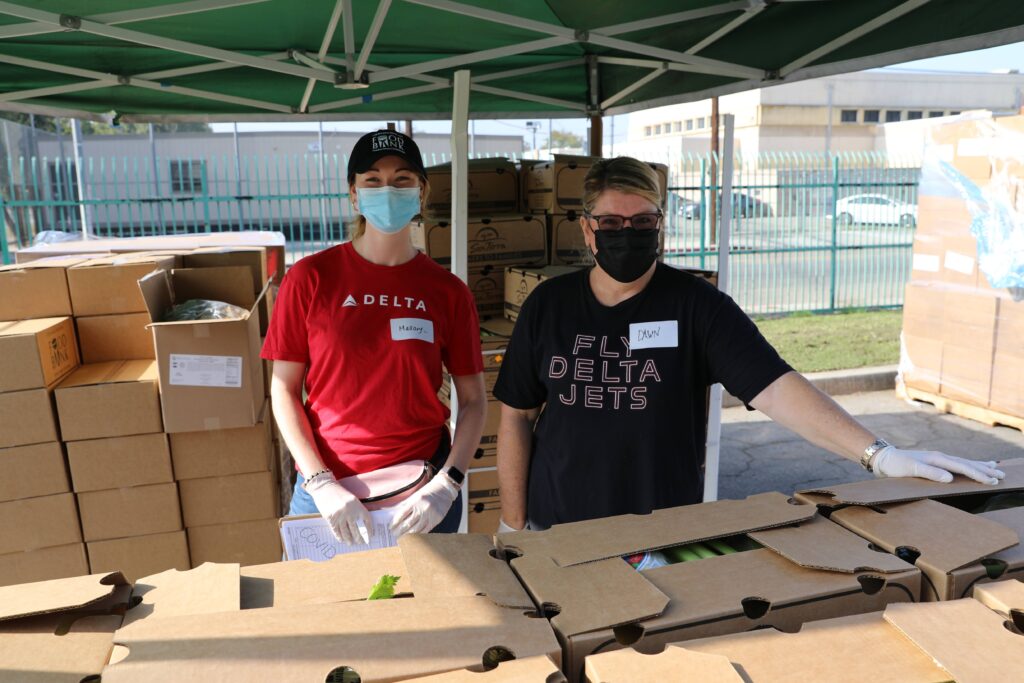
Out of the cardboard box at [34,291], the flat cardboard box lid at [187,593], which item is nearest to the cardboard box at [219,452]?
the cardboard box at [34,291]

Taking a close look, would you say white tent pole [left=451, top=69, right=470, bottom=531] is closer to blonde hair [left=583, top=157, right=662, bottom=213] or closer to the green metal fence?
blonde hair [left=583, top=157, right=662, bottom=213]

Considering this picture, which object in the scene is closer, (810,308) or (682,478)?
(682,478)

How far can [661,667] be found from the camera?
979 millimetres

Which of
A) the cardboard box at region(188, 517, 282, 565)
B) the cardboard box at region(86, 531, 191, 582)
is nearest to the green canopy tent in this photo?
the cardboard box at region(188, 517, 282, 565)

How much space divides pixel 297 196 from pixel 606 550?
30.4 ft

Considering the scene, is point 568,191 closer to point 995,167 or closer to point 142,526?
point 142,526

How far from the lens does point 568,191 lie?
431 centimetres

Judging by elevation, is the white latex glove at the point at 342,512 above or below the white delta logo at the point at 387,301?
below

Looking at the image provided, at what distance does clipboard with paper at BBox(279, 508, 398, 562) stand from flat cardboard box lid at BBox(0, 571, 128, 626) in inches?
30.1

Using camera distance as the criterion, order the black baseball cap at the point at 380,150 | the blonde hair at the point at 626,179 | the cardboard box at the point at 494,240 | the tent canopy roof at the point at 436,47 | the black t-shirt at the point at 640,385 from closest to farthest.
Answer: the black t-shirt at the point at 640,385 < the blonde hair at the point at 626,179 < the black baseball cap at the point at 380,150 < the tent canopy roof at the point at 436,47 < the cardboard box at the point at 494,240

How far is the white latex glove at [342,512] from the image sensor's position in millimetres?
2078

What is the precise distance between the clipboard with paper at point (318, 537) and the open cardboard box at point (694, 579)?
876 millimetres

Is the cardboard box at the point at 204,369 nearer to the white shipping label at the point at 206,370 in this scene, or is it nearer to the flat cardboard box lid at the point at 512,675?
the white shipping label at the point at 206,370

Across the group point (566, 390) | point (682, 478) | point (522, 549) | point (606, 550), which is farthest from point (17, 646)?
point (682, 478)
